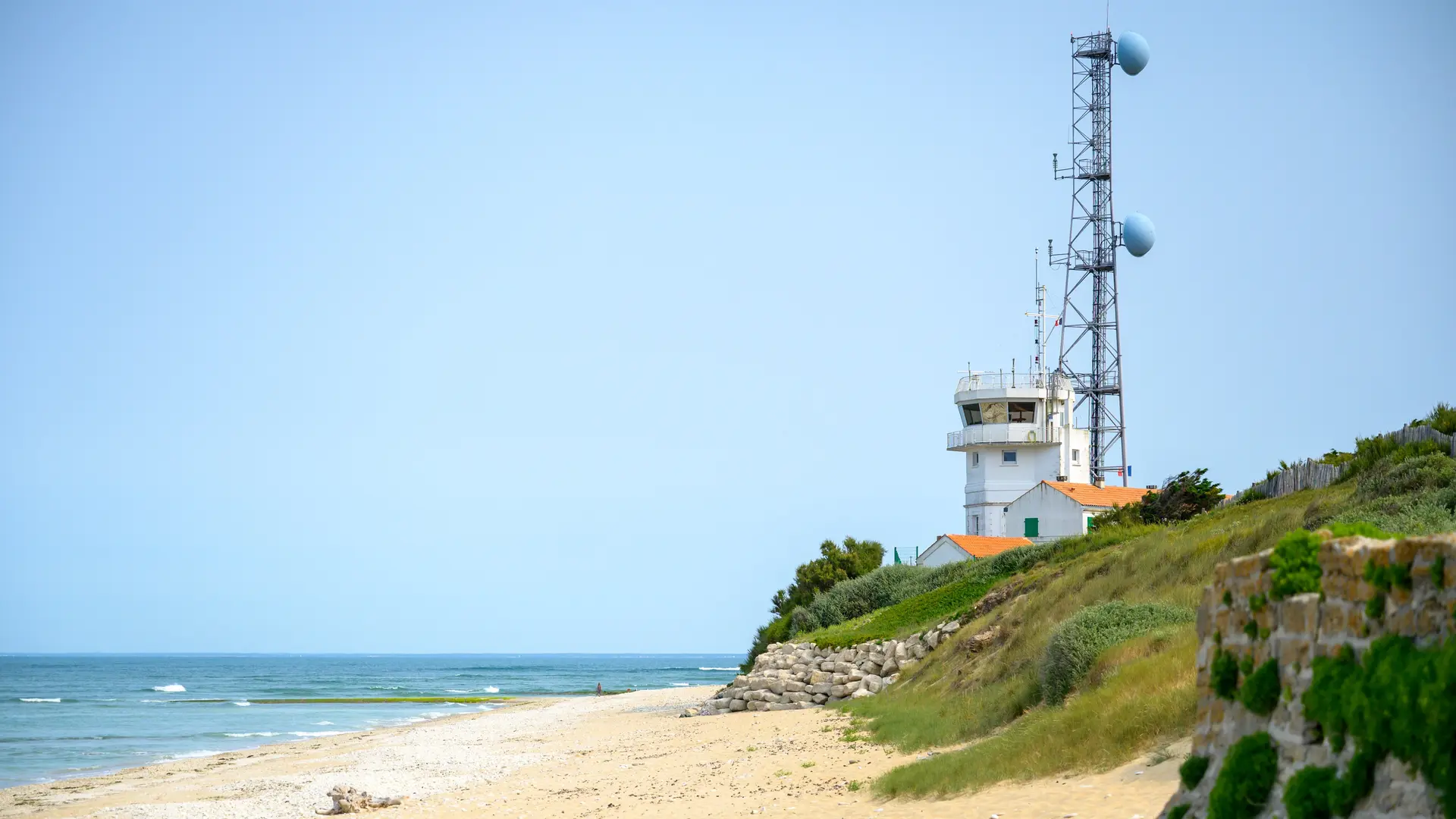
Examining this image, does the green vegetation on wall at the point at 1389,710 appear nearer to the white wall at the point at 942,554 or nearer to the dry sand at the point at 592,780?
the dry sand at the point at 592,780

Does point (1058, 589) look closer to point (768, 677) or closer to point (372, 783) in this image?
point (768, 677)

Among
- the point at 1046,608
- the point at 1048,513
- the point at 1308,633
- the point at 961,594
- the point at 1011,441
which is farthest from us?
the point at 1011,441

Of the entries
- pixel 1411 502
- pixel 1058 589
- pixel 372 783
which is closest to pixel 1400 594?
pixel 1411 502

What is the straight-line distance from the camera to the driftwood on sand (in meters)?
18.1

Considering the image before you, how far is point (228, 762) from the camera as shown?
1171 inches

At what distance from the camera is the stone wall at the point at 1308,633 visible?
6.27 meters

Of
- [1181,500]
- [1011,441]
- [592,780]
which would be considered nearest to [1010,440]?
[1011,441]

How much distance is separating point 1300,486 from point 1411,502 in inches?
346

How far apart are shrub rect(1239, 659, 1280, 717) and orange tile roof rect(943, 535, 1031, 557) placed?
35.3 m

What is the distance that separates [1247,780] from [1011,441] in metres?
44.4

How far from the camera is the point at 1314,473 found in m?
24.0

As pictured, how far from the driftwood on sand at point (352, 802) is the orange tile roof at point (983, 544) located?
91.4 feet

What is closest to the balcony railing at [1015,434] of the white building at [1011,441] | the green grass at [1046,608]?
the white building at [1011,441]

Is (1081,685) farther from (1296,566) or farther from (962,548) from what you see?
(962,548)
